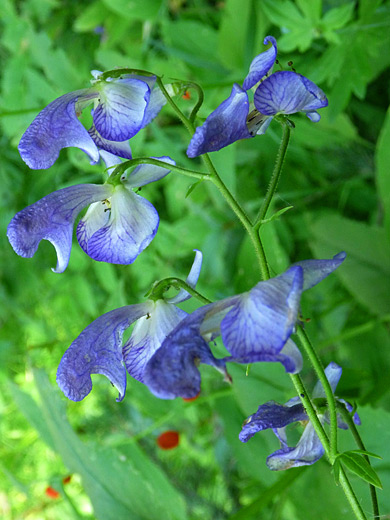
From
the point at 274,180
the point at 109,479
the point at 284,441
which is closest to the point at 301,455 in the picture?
the point at 284,441

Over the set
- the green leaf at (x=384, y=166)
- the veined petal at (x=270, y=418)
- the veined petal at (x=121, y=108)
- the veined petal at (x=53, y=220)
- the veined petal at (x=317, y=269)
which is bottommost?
the green leaf at (x=384, y=166)

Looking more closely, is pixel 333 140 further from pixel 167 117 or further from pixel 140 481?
pixel 140 481

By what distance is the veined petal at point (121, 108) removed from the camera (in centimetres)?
26

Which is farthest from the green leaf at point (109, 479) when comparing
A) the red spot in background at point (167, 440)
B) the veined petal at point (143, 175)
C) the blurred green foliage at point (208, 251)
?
the veined petal at point (143, 175)

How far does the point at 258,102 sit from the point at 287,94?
0.01 meters

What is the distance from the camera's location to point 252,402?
476mm

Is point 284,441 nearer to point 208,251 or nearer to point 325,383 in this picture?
point 325,383

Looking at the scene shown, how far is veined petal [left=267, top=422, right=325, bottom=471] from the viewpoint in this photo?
10.2 inches

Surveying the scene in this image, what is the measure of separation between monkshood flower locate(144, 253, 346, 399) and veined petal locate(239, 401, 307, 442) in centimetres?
5

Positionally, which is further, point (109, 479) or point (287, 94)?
point (109, 479)

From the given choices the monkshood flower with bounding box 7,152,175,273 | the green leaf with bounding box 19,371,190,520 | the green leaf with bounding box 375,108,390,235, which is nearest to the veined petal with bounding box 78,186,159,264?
the monkshood flower with bounding box 7,152,175,273

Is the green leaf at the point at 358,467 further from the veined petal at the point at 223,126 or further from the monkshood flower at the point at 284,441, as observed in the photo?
the veined petal at the point at 223,126

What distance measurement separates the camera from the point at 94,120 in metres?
0.27

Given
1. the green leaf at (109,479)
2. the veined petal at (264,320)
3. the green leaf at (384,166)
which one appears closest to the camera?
the veined petal at (264,320)
